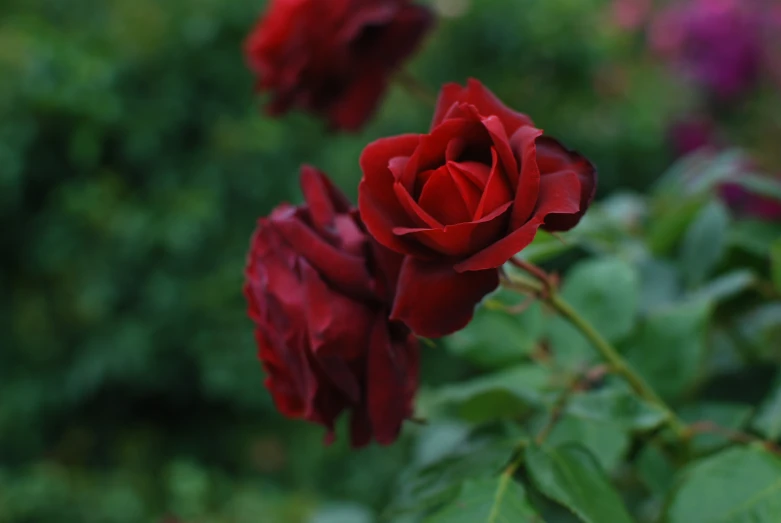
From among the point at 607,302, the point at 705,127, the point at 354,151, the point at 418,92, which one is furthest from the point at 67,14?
the point at 607,302

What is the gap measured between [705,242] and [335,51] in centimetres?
30

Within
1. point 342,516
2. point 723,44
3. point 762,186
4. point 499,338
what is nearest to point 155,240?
point 342,516

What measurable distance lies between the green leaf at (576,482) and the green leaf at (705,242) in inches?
8.4

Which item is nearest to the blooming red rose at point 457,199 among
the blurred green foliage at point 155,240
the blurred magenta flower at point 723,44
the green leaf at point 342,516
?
the green leaf at point 342,516

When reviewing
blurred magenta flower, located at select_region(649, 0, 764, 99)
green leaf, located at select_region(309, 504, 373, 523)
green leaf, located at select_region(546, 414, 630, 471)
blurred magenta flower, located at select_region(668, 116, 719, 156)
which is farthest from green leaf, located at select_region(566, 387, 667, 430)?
blurred magenta flower, located at select_region(649, 0, 764, 99)

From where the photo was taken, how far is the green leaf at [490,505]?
11.7 inches

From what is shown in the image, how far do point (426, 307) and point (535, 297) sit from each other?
7cm

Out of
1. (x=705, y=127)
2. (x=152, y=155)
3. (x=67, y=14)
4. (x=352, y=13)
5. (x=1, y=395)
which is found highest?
(x=67, y=14)

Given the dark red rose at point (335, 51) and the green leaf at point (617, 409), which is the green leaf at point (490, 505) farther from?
the dark red rose at point (335, 51)

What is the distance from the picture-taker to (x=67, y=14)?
4.66 feet

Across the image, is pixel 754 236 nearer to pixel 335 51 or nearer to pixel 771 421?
pixel 771 421

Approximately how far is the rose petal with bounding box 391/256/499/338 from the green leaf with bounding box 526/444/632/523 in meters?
0.09

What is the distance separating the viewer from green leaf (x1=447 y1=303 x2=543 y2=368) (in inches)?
18.5

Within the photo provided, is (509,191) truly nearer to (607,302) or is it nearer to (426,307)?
(426,307)
